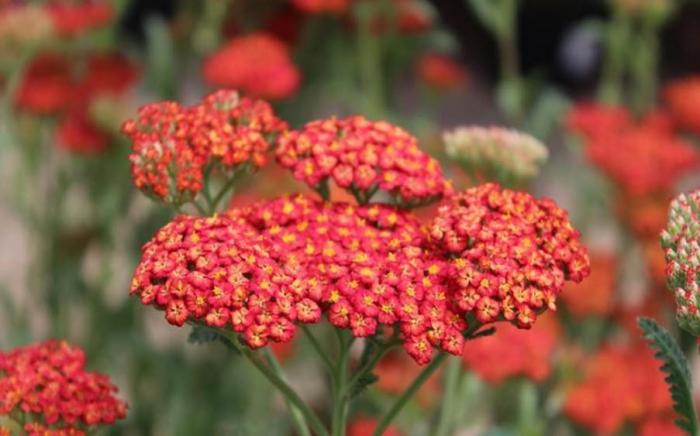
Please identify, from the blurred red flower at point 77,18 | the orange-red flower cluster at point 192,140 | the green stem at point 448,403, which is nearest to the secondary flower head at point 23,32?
the blurred red flower at point 77,18

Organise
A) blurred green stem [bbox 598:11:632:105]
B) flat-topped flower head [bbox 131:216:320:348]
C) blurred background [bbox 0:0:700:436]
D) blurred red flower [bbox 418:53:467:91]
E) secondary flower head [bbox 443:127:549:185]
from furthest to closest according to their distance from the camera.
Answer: blurred red flower [bbox 418:53:467:91], blurred green stem [bbox 598:11:632:105], blurred background [bbox 0:0:700:436], secondary flower head [bbox 443:127:549:185], flat-topped flower head [bbox 131:216:320:348]

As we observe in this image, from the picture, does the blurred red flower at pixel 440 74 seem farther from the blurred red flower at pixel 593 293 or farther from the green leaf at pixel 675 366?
the green leaf at pixel 675 366

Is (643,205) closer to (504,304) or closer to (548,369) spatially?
(548,369)

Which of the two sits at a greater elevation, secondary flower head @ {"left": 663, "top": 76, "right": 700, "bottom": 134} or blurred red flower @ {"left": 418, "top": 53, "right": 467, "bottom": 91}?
secondary flower head @ {"left": 663, "top": 76, "right": 700, "bottom": 134}

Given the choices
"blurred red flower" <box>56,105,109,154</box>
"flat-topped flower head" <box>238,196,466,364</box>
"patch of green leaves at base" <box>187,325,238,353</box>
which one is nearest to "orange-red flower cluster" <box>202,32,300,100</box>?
"blurred red flower" <box>56,105,109,154</box>

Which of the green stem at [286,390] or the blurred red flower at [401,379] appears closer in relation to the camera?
the green stem at [286,390]

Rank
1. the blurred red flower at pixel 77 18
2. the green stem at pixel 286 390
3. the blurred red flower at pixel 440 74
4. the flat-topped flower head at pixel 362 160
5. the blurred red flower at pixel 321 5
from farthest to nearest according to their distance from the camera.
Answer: the blurred red flower at pixel 440 74
the blurred red flower at pixel 77 18
the blurred red flower at pixel 321 5
the flat-topped flower head at pixel 362 160
the green stem at pixel 286 390

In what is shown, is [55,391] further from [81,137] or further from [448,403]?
[81,137]

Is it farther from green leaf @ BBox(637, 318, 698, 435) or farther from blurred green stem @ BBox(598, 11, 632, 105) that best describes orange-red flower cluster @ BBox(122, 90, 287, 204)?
blurred green stem @ BBox(598, 11, 632, 105)
